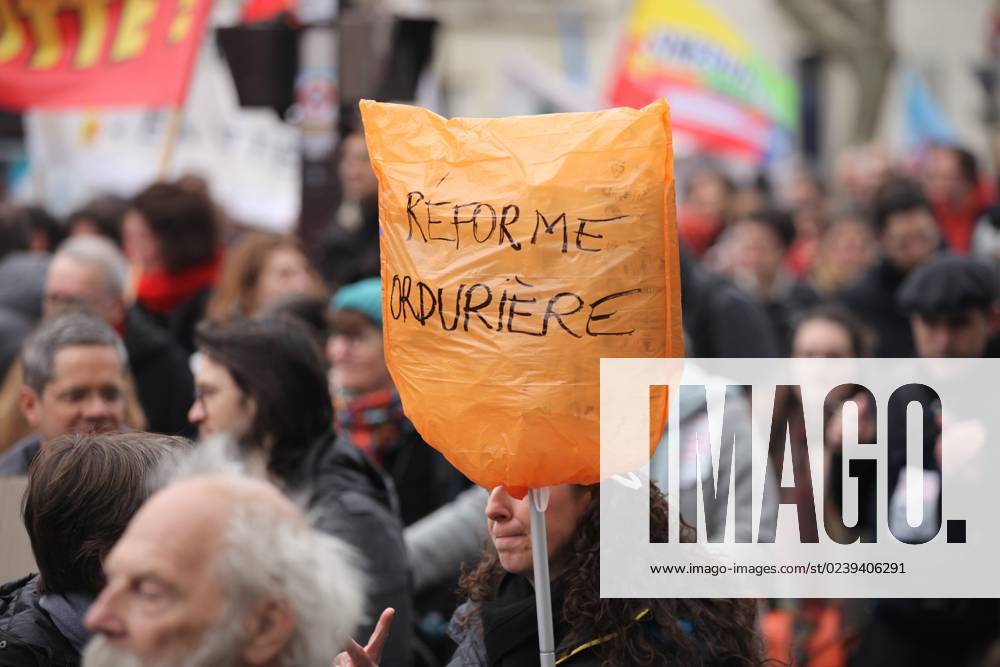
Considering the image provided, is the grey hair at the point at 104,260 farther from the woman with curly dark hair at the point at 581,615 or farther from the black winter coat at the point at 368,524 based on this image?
the woman with curly dark hair at the point at 581,615

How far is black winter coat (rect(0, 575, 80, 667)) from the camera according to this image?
2.62 meters

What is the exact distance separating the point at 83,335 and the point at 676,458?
5.99 ft

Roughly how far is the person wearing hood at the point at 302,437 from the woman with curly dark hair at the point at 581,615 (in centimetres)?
71

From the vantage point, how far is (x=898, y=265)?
7.09 m

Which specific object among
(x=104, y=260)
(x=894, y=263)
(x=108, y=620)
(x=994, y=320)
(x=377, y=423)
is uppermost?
(x=104, y=260)

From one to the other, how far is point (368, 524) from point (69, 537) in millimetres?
1188

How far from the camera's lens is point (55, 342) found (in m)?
4.23

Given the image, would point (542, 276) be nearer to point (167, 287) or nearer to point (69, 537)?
point (69, 537)

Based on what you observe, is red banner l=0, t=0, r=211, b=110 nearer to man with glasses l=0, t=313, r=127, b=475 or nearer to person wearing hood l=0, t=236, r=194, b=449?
person wearing hood l=0, t=236, r=194, b=449

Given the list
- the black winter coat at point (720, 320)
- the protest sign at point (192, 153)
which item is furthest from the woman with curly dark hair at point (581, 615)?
the protest sign at point (192, 153)

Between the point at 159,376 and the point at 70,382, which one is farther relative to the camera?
the point at 159,376

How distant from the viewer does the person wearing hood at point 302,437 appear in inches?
149

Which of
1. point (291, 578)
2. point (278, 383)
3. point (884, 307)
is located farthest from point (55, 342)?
point (884, 307)

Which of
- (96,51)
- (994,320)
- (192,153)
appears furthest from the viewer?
(192,153)
